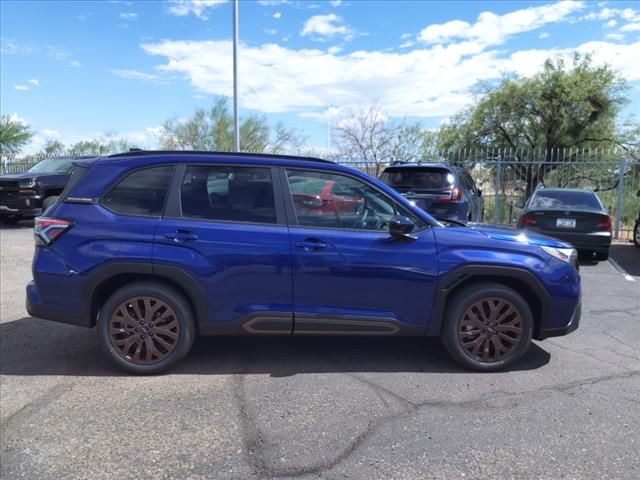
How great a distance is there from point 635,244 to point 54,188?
14553 mm

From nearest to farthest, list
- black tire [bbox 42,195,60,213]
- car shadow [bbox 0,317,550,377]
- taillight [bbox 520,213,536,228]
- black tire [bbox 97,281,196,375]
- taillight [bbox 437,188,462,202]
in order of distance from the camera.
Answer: black tire [bbox 97,281,196,375]
car shadow [bbox 0,317,550,377]
taillight [bbox 437,188,462,202]
taillight [bbox 520,213,536,228]
black tire [bbox 42,195,60,213]

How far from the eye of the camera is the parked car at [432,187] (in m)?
9.15

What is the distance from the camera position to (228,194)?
13.8ft

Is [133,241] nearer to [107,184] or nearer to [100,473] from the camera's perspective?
[107,184]

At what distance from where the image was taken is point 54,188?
526 inches

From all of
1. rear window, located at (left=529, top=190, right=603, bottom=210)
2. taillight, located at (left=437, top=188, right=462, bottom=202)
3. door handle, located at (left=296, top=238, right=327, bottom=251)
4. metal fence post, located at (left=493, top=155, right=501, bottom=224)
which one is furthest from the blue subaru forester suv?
metal fence post, located at (left=493, top=155, right=501, bottom=224)

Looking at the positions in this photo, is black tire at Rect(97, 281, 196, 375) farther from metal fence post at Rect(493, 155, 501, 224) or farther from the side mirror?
metal fence post at Rect(493, 155, 501, 224)

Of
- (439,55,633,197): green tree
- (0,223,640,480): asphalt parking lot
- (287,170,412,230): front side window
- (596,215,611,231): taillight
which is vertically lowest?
(0,223,640,480): asphalt parking lot

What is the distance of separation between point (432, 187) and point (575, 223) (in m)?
2.77

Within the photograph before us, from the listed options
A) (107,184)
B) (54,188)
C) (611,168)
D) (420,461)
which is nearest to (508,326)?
(420,461)

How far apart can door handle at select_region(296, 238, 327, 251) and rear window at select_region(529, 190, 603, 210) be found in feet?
23.5

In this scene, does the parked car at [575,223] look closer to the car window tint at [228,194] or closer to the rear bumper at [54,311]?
the car window tint at [228,194]

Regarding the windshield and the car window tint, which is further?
the windshield

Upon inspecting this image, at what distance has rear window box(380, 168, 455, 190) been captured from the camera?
929 centimetres
